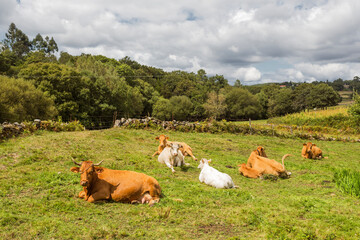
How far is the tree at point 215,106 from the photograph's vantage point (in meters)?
72.9

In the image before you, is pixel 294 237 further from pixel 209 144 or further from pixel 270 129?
pixel 270 129

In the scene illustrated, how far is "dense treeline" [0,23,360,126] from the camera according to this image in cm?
3238

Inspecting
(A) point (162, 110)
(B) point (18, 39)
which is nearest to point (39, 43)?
(B) point (18, 39)

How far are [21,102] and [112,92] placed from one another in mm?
19721

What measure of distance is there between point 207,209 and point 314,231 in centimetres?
237

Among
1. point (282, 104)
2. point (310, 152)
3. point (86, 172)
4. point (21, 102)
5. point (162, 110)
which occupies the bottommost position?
point (310, 152)

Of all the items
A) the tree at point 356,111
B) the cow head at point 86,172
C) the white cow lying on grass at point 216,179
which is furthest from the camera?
the tree at point 356,111

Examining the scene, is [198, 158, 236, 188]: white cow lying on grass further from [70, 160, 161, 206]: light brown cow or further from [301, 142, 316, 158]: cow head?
[301, 142, 316, 158]: cow head

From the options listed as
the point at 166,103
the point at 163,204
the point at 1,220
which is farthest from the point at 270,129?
the point at 166,103

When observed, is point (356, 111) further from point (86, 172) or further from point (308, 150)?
point (86, 172)

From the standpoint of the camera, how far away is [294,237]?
16.1 feet

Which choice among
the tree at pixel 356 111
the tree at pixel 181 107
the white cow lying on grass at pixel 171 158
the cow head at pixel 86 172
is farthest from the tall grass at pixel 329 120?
the cow head at pixel 86 172

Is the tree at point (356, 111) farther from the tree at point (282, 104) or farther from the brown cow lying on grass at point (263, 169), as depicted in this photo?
the tree at point (282, 104)

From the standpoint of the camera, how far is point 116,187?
21.6ft
